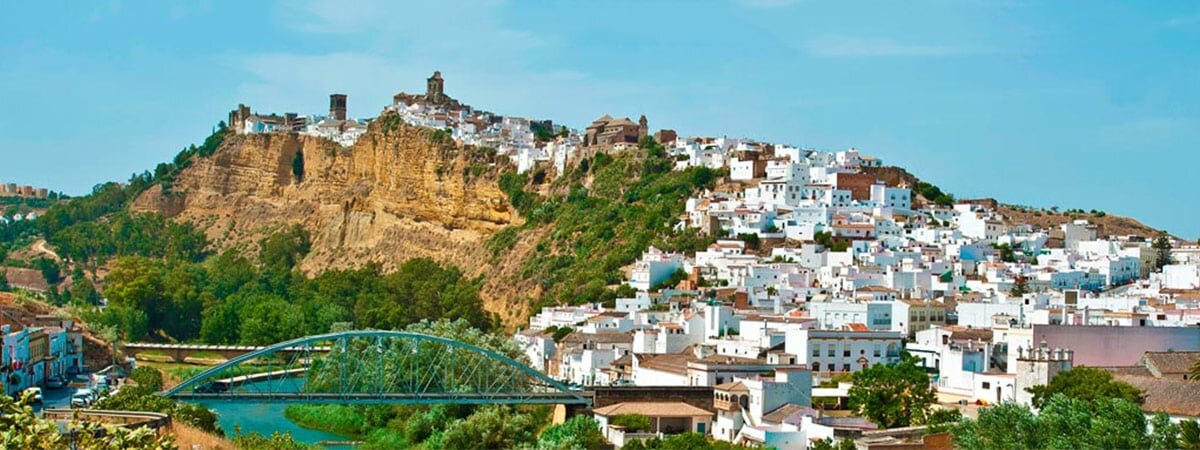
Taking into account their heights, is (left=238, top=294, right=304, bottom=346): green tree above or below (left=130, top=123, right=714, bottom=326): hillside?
below

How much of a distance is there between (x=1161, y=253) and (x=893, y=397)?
78.8 ft

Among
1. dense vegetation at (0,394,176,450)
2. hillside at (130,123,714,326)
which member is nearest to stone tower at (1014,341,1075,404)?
dense vegetation at (0,394,176,450)

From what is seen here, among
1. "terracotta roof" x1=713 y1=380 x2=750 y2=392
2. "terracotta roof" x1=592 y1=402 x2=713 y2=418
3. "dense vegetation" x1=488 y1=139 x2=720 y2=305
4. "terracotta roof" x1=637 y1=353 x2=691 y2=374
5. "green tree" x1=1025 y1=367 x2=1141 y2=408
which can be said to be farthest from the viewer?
"dense vegetation" x1=488 y1=139 x2=720 y2=305

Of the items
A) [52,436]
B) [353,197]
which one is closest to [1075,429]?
[52,436]

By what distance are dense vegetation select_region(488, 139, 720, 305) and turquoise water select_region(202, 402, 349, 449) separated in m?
11.4

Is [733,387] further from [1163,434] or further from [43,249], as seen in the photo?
[43,249]

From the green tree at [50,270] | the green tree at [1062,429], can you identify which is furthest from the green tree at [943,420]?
the green tree at [50,270]

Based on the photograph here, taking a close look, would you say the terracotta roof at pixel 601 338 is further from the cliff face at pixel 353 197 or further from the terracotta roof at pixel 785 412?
the cliff face at pixel 353 197

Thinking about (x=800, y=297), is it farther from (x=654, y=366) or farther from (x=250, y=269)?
(x=250, y=269)

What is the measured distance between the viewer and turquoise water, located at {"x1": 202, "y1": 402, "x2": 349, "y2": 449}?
37.0 meters

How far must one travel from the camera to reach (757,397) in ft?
97.9

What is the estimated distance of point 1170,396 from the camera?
2706 cm

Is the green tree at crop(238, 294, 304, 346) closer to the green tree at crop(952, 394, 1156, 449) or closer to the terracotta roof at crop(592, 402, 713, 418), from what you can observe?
the terracotta roof at crop(592, 402, 713, 418)

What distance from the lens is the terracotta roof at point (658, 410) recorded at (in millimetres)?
29859
